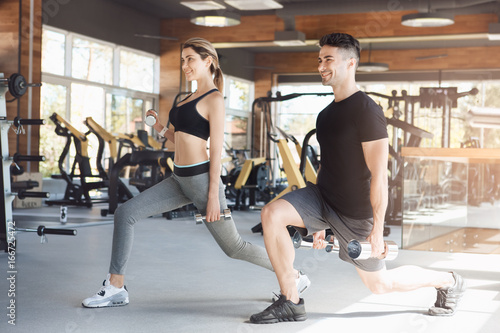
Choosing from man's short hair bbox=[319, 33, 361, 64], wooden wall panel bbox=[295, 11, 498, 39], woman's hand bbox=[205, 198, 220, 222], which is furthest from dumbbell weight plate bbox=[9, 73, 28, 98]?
wooden wall panel bbox=[295, 11, 498, 39]

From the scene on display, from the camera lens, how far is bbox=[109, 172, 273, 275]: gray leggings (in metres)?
2.90

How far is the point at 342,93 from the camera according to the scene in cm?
255

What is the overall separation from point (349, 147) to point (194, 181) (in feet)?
2.53

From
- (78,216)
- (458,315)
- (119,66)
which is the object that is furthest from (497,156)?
(119,66)

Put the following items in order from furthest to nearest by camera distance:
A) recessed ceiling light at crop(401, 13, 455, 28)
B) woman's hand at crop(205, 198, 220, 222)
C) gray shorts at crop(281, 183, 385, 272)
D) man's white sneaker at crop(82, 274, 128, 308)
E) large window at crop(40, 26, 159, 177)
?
large window at crop(40, 26, 159, 177) → recessed ceiling light at crop(401, 13, 455, 28) → man's white sneaker at crop(82, 274, 128, 308) → woman's hand at crop(205, 198, 220, 222) → gray shorts at crop(281, 183, 385, 272)

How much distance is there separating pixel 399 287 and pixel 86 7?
9.87 meters

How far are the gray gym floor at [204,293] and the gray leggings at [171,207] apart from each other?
0.28 metres

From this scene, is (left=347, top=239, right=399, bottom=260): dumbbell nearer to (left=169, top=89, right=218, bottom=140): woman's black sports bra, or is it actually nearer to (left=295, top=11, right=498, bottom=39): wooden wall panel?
(left=169, top=89, right=218, bottom=140): woman's black sports bra

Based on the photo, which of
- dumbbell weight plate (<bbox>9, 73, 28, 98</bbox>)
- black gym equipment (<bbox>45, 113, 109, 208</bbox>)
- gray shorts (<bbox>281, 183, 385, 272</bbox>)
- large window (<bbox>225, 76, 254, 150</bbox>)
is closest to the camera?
gray shorts (<bbox>281, 183, 385, 272</bbox>)

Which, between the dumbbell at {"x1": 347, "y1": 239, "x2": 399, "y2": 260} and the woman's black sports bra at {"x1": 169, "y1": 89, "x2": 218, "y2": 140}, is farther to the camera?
the woman's black sports bra at {"x1": 169, "y1": 89, "x2": 218, "y2": 140}

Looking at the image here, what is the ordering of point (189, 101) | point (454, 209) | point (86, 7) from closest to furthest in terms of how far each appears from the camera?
point (189, 101) < point (454, 209) < point (86, 7)

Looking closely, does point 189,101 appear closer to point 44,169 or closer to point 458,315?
point 458,315

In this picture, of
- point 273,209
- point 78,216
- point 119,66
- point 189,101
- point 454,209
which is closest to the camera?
point 273,209

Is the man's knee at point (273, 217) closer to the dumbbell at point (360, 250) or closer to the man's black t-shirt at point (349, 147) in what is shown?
the man's black t-shirt at point (349, 147)
